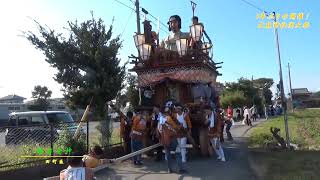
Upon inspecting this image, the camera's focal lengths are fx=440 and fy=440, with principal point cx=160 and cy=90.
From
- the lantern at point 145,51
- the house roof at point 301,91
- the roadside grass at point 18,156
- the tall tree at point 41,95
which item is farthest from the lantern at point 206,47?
the house roof at point 301,91

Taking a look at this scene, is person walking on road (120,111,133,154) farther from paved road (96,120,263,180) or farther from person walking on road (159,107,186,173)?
person walking on road (159,107,186,173)

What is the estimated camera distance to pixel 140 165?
45.6ft

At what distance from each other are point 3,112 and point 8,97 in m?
68.9

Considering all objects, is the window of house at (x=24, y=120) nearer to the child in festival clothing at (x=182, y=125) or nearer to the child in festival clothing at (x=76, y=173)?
the child in festival clothing at (x=182, y=125)

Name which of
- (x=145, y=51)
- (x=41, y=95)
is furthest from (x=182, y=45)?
(x=41, y=95)

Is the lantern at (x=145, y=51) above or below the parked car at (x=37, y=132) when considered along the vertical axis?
above

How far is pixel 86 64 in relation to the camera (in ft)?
50.3

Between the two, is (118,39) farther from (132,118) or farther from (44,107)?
(44,107)

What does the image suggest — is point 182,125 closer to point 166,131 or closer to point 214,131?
point 166,131

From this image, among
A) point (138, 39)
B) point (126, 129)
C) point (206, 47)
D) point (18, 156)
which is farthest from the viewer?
point (206, 47)

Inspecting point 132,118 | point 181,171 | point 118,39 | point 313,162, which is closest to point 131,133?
point 132,118

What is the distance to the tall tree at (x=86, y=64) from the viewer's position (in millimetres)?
15102

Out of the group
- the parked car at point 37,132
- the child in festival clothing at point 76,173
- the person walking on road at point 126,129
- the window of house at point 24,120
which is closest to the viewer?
the child in festival clothing at point 76,173

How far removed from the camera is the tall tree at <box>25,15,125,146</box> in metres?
15.1
